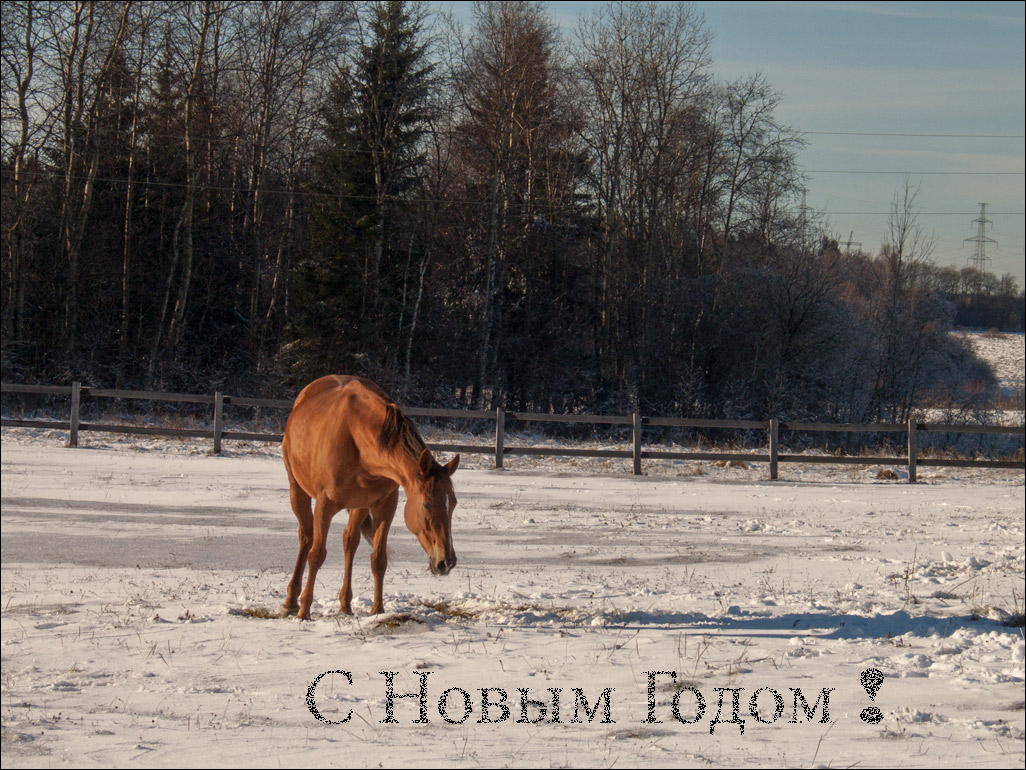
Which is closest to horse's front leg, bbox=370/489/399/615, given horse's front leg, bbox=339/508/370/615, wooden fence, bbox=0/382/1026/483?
horse's front leg, bbox=339/508/370/615

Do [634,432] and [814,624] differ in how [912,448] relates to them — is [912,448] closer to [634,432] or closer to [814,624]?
[634,432]

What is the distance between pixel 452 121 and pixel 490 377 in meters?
8.65

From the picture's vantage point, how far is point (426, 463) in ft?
19.4

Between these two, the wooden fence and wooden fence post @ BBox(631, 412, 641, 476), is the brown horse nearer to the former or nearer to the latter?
the wooden fence

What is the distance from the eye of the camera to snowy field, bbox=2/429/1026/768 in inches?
166

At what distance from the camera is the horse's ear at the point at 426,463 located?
590cm

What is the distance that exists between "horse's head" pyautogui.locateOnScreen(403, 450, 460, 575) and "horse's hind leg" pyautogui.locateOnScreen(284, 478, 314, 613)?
1415 mm

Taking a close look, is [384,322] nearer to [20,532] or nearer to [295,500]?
[20,532]

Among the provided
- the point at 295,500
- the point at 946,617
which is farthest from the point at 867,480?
the point at 295,500

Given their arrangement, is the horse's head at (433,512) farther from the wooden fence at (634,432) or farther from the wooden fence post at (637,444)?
the wooden fence post at (637,444)

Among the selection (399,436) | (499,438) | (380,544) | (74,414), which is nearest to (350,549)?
(380,544)

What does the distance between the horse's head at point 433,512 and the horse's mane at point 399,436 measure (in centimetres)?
16

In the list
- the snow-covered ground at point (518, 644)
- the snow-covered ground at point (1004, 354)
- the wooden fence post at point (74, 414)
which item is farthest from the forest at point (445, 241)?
the snow-covered ground at point (518, 644)

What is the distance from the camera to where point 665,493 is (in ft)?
51.5
